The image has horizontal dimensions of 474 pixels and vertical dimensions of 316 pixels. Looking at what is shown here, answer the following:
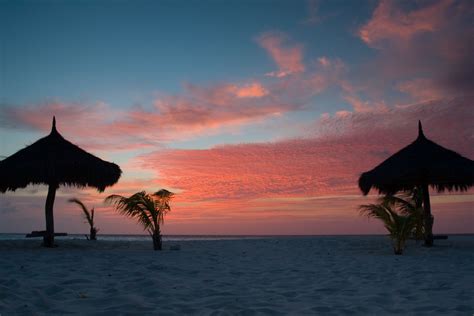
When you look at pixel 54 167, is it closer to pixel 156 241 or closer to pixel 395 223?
pixel 156 241

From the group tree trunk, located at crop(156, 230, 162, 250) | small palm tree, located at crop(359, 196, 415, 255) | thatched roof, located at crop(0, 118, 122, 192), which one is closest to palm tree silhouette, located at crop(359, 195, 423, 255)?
small palm tree, located at crop(359, 196, 415, 255)

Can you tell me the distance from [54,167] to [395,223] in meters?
8.52

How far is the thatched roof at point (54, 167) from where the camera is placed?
10817mm

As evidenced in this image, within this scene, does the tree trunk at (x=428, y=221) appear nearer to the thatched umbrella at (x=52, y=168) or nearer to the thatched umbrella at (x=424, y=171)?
the thatched umbrella at (x=424, y=171)

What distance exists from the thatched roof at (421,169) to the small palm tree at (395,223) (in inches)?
115

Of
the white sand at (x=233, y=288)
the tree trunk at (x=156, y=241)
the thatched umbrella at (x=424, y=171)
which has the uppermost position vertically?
the thatched umbrella at (x=424, y=171)

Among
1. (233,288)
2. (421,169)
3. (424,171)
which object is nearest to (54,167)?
(233,288)

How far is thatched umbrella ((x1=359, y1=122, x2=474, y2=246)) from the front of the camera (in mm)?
11148

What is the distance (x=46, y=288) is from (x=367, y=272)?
4.17 m

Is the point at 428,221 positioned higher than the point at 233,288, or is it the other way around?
the point at 428,221

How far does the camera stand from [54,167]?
10766 millimetres

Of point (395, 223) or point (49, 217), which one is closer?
point (395, 223)

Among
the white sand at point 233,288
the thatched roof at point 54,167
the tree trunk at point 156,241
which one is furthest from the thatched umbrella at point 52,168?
the white sand at point 233,288

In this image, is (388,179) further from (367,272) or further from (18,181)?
(18,181)
